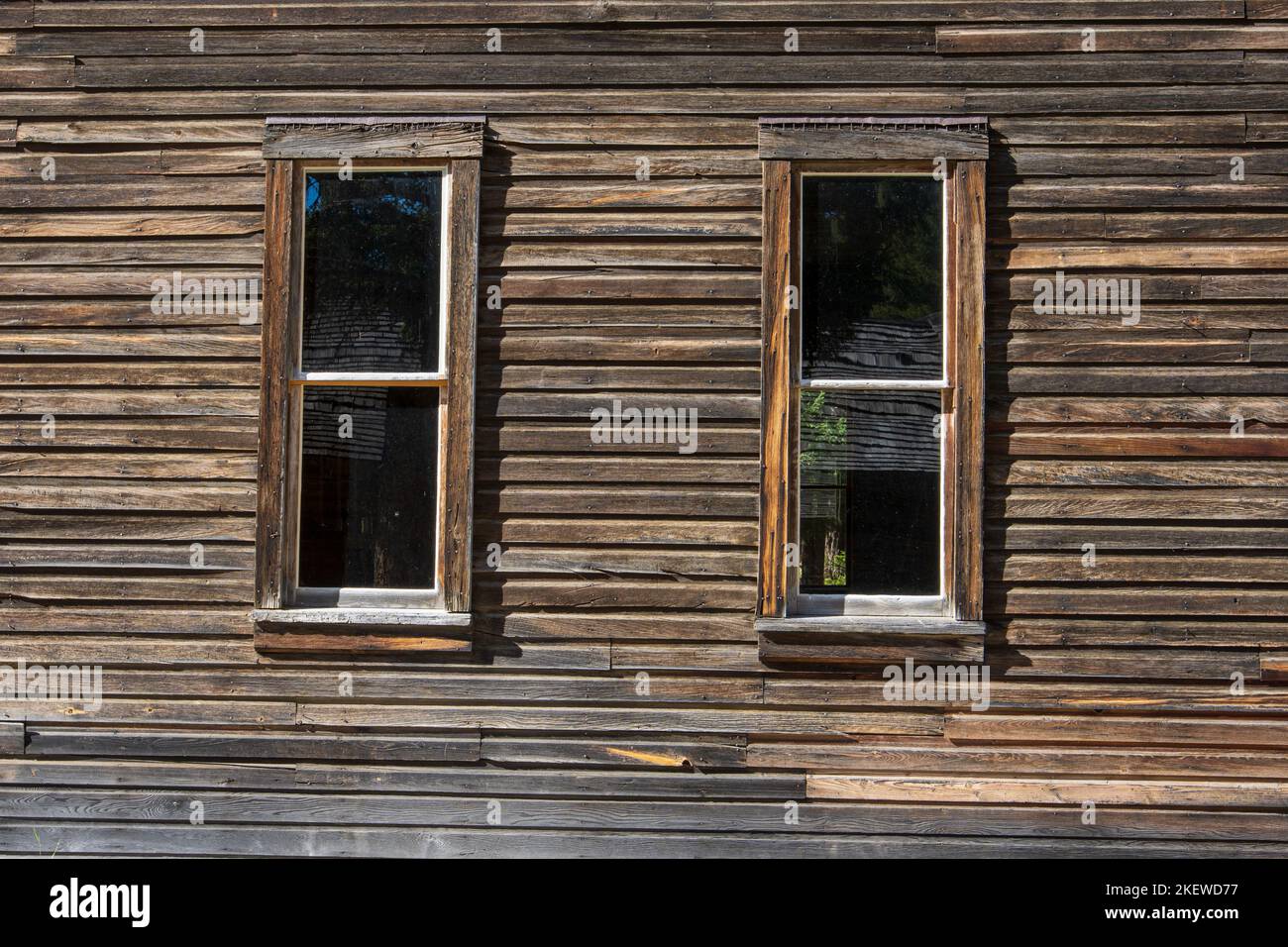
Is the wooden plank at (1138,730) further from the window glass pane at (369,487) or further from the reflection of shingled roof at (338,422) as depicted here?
the reflection of shingled roof at (338,422)

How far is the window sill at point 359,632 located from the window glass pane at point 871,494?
5.11 feet

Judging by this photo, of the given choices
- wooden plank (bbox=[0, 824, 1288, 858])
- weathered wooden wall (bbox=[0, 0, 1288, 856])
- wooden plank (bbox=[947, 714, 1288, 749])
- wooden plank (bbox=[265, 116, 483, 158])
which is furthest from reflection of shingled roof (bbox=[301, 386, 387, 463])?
wooden plank (bbox=[947, 714, 1288, 749])

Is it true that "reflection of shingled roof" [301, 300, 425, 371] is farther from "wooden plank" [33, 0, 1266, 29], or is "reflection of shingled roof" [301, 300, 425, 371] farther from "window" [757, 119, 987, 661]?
"window" [757, 119, 987, 661]

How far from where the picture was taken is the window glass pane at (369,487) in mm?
4121

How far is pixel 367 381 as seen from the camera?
4.14 meters

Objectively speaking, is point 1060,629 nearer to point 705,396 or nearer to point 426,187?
point 705,396

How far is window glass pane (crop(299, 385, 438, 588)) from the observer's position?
4.12m

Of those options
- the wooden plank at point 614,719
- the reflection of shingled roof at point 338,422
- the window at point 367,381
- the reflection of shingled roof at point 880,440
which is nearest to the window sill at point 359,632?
the window at point 367,381

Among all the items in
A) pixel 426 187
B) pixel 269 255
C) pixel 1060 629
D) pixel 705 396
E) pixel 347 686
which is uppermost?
pixel 426 187

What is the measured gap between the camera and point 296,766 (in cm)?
406

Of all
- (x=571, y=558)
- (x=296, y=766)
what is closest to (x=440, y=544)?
(x=571, y=558)

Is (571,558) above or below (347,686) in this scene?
above
